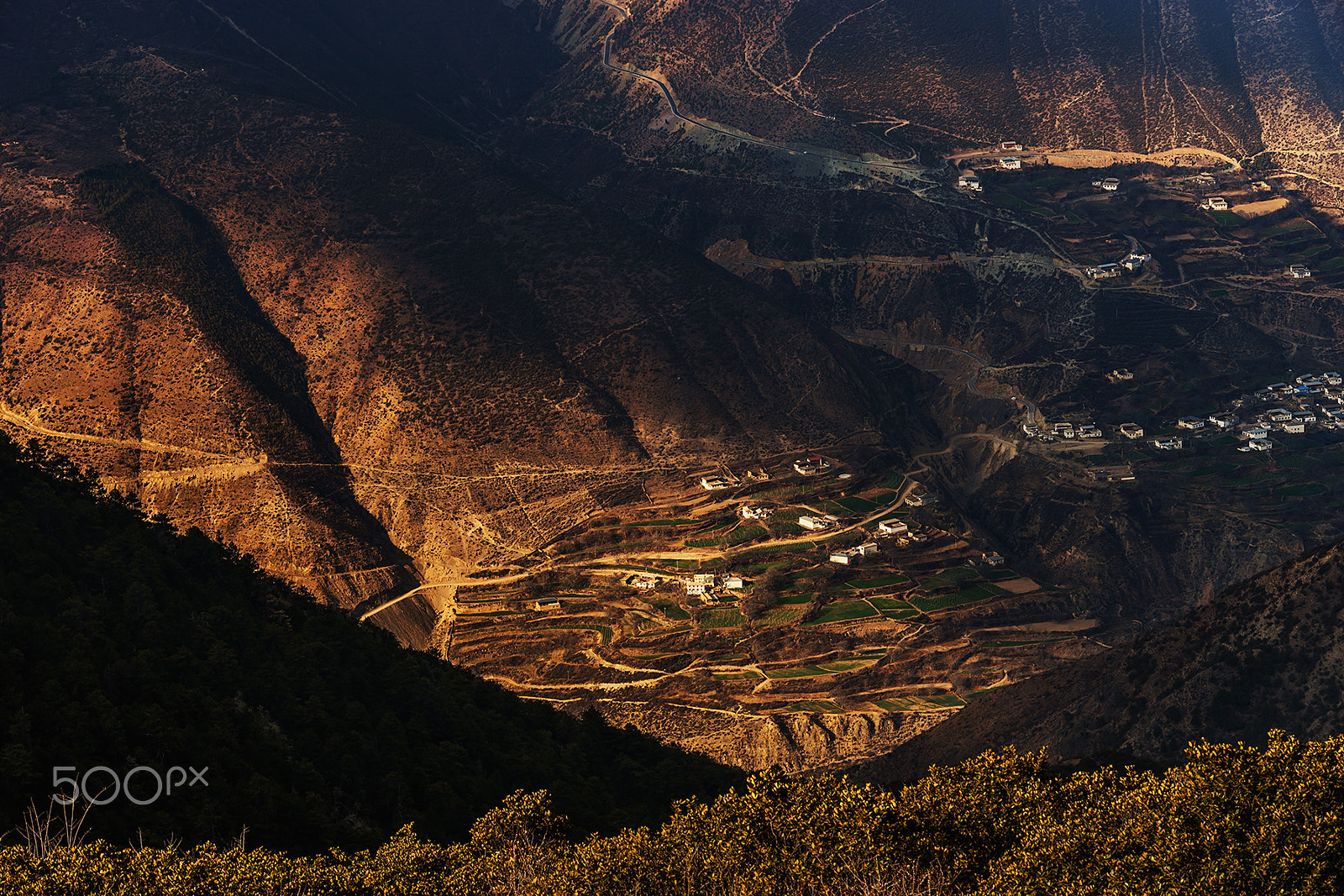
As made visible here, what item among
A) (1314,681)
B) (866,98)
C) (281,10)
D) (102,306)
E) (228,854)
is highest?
(281,10)

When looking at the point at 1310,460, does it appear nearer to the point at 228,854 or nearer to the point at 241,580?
the point at 241,580

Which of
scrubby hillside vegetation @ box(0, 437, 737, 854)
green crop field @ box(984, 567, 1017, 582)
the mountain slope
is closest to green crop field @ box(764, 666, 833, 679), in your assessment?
the mountain slope

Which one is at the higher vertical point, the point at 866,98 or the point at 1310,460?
the point at 866,98

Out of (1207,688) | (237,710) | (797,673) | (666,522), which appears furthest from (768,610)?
(237,710)

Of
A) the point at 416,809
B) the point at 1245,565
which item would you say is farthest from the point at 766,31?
the point at 416,809

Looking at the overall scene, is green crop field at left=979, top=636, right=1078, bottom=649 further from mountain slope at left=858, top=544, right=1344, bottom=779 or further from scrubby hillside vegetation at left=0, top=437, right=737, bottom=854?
scrubby hillside vegetation at left=0, top=437, right=737, bottom=854

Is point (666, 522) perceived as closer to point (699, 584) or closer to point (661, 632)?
point (699, 584)
